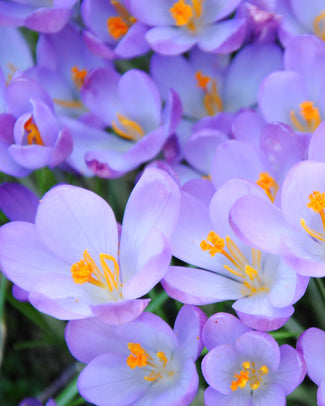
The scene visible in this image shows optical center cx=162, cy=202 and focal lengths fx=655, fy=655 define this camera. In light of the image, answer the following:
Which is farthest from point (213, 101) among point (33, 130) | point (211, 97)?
point (33, 130)

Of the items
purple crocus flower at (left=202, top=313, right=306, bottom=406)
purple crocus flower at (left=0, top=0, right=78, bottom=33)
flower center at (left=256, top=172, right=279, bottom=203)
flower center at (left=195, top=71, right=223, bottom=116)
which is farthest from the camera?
flower center at (left=195, top=71, right=223, bottom=116)

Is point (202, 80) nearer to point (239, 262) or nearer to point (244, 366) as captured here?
point (239, 262)

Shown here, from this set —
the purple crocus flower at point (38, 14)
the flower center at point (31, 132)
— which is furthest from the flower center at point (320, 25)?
the flower center at point (31, 132)

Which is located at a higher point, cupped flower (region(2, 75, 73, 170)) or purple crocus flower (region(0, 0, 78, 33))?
purple crocus flower (region(0, 0, 78, 33))

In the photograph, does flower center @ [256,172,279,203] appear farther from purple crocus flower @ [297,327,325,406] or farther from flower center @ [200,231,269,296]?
purple crocus flower @ [297,327,325,406]

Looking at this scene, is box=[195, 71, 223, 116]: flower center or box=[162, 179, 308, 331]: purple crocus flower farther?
box=[195, 71, 223, 116]: flower center

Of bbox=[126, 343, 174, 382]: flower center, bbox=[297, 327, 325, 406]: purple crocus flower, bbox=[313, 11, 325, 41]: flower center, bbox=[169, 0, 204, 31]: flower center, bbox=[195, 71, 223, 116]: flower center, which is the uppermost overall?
bbox=[169, 0, 204, 31]: flower center

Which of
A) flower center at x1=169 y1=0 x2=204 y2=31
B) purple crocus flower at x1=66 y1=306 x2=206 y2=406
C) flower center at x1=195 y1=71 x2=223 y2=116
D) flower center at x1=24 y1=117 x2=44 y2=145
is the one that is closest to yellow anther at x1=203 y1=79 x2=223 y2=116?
flower center at x1=195 y1=71 x2=223 y2=116

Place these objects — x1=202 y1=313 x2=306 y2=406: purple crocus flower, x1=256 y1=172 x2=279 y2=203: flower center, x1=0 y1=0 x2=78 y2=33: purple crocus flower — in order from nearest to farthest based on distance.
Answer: x1=202 y1=313 x2=306 y2=406: purple crocus flower < x1=256 y1=172 x2=279 y2=203: flower center < x1=0 y1=0 x2=78 y2=33: purple crocus flower
